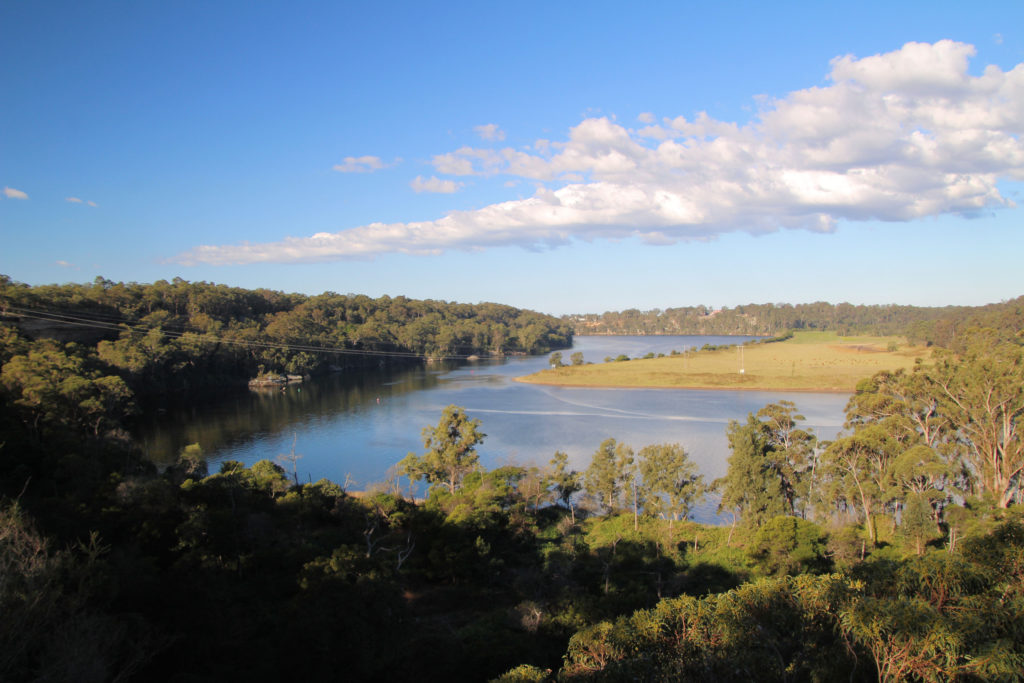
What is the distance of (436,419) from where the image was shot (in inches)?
1172

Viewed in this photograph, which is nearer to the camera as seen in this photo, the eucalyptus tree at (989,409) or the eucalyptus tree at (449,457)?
the eucalyptus tree at (989,409)

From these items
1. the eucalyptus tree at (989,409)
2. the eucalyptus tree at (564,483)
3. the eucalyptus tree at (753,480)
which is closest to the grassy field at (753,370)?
the eucalyptus tree at (989,409)

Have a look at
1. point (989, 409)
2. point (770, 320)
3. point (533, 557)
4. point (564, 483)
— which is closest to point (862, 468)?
point (989, 409)

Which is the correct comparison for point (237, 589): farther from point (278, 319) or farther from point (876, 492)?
point (278, 319)

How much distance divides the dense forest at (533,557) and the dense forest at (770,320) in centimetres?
5111

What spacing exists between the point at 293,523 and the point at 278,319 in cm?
4893

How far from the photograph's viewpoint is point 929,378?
609 inches

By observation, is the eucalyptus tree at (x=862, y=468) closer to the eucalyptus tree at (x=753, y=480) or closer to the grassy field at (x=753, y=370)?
the eucalyptus tree at (x=753, y=480)

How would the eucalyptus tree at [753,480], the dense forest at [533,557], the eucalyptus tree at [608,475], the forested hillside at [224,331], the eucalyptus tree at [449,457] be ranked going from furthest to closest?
the forested hillside at [224,331] → the eucalyptus tree at [449,457] → the eucalyptus tree at [608,475] → the eucalyptus tree at [753,480] → the dense forest at [533,557]

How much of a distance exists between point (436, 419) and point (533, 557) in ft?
59.3

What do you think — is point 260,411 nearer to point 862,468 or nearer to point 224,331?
point 224,331

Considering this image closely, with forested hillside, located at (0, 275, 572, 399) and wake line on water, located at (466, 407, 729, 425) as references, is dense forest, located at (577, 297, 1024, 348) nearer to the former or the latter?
wake line on water, located at (466, 407, 729, 425)

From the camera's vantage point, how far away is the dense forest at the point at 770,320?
8756 cm

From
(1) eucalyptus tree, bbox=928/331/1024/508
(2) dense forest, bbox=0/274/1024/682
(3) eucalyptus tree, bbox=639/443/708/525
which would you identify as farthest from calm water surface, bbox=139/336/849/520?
(1) eucalyptus tree, bbox=928/331/1024/508
